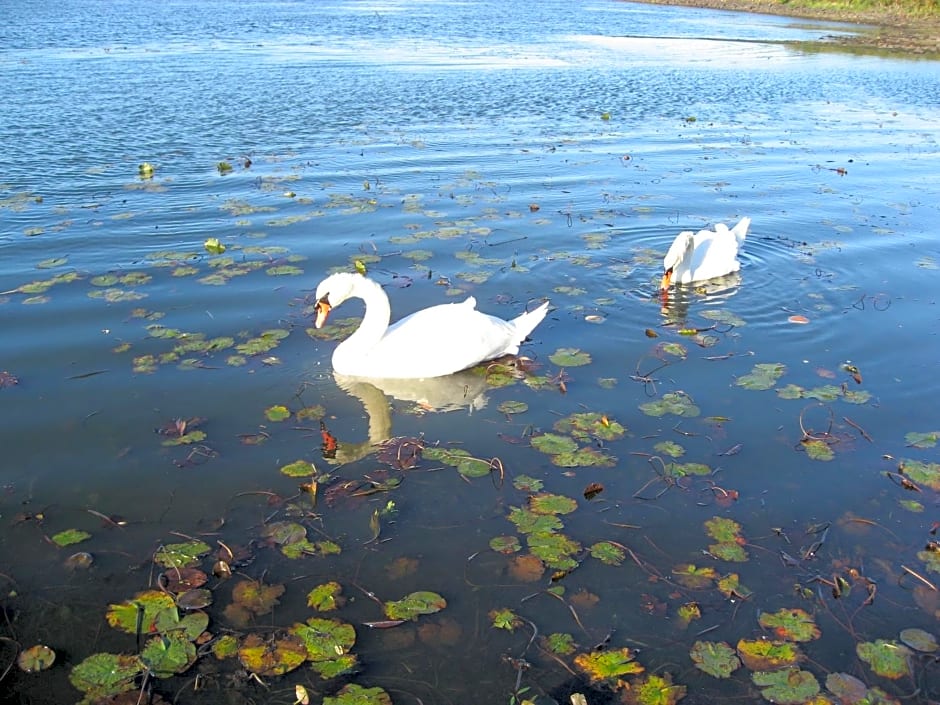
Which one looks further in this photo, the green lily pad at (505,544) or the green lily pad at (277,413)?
the green lily pad at (277,413)

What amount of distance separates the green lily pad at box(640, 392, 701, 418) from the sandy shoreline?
28.5m

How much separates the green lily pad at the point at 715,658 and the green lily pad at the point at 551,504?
1335 millimetres

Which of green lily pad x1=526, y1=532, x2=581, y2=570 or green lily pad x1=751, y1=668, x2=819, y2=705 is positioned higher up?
green lily pad x1=526, y1=532, x2=581, y2=570

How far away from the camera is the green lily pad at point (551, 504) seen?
582 centimetres

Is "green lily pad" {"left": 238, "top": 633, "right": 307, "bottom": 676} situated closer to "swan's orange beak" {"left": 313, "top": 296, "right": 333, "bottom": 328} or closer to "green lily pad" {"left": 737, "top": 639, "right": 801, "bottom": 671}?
"green lily pad" {"left": 737, "top": 639, "right": 801, "bottom": 671}

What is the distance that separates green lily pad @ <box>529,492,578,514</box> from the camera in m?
5.82

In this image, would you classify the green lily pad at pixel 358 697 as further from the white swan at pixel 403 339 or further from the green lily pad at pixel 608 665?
the white swan at pixel 403 339

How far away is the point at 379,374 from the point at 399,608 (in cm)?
292

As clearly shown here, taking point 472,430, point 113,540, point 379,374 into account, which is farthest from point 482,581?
point 379,374

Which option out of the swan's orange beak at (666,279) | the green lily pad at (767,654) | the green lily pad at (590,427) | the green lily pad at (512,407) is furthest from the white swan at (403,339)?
the green lily pad at (767,654)

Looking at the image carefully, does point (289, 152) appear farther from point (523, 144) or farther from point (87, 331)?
point (87, 331)

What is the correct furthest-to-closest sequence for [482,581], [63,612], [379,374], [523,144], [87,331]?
[523,144] < [87,331] < [379,374] < [482,581] < [63,612]

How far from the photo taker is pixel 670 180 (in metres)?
14.1

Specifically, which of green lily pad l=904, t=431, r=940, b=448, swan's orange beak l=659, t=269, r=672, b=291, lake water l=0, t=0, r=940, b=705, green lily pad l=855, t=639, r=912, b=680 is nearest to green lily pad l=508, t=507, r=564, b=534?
lake water l=0, t=0, r=940, b=705
